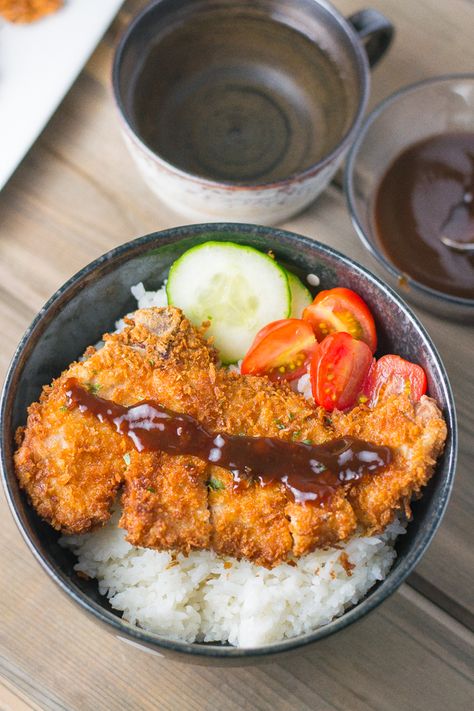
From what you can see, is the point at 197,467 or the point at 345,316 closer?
the point at 197,467

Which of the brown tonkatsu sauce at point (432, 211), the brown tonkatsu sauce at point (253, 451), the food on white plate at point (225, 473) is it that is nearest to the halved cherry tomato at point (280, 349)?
the food on white plate at point (225, 473)

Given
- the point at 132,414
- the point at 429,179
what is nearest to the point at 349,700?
the point at 132,414

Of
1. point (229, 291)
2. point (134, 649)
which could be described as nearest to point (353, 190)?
point (229, 291)

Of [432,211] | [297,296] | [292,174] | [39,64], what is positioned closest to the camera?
[297,296]

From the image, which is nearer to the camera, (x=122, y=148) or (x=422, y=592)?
(x=422, y=592)

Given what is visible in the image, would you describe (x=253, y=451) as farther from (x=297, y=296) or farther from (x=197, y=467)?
(x=297, y=296)

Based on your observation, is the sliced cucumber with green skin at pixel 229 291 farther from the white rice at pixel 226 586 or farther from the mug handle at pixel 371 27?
the mug handle at pixel 371 27

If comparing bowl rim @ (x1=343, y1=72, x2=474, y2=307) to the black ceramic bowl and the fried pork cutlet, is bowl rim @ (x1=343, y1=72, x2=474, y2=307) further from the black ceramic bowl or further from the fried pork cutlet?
the fried pork cutlet

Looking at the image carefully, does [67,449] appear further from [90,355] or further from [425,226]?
[425,226]
